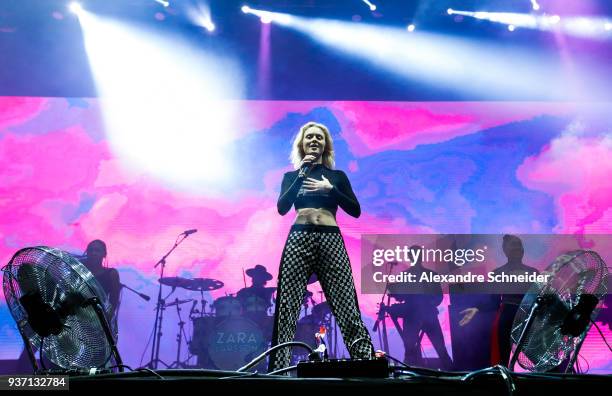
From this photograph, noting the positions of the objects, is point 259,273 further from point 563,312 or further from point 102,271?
point 563,312

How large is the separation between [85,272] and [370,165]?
3.92m

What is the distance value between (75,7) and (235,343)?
3.85 meters

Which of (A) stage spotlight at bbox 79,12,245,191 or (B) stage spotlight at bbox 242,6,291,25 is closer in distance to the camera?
(A) stage spotlight at bbox 79,12,245,191

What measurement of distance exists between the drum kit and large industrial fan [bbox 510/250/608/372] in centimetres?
295

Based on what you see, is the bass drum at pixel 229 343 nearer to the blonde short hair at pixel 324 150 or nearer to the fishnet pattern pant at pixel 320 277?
the fishnet pattern pant at pixel 320 277

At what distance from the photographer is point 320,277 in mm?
3664

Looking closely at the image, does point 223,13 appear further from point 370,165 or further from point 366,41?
point 370,165

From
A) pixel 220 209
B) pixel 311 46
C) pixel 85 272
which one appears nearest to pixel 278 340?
pixel 85 272

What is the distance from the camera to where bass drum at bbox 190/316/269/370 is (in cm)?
509

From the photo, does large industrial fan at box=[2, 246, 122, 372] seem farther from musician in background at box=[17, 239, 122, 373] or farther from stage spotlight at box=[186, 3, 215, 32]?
stage spotlight at box=[186, 3, 215, 32]

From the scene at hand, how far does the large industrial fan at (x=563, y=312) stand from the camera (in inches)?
73.7

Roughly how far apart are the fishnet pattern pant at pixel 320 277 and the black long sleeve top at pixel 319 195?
17 cm

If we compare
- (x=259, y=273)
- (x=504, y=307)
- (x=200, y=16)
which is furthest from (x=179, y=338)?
(x=200, y=16)

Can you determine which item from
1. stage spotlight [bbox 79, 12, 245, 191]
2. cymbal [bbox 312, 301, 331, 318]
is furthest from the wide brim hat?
stage spotlight [bbox 79, 12, 245, 191]
